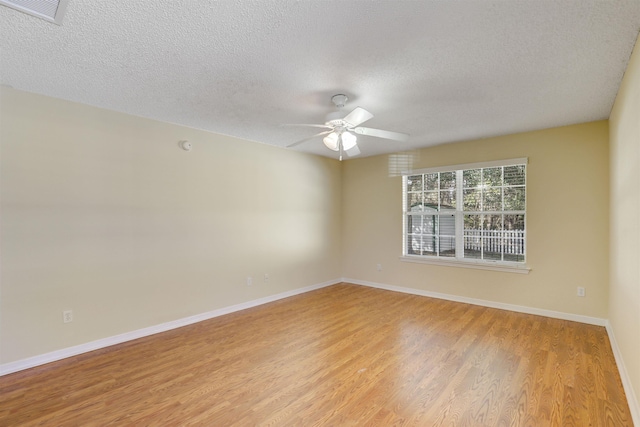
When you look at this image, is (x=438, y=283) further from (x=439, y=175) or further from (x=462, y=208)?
(x=439, y=175)

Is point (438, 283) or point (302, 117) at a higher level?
point (302, 117)

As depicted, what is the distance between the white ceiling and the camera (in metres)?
1.68

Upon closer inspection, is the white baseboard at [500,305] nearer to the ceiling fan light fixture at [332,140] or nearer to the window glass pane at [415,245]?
the window glass pane at [415,245]

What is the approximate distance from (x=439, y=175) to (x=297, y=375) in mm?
3753

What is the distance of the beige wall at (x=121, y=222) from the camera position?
2.70 metres

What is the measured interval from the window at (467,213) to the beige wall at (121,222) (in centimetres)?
219

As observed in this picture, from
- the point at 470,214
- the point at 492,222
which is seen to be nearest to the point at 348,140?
the point at 470,214

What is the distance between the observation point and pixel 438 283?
191 inches

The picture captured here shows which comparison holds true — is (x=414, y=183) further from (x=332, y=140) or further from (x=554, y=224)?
(x=332, y=140)

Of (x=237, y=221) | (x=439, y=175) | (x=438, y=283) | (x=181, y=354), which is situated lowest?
(x=181, y=354)

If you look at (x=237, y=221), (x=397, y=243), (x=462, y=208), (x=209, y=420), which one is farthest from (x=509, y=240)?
(x=209, y=420)

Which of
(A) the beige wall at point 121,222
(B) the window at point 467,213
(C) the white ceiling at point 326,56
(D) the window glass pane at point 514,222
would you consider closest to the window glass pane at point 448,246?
(B) the window at point 467,213

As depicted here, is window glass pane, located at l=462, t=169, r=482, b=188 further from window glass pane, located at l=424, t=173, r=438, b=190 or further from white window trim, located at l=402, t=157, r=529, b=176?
window glass pane, located at l=424, t=173, r=438, b=190

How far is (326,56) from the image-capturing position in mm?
2129
